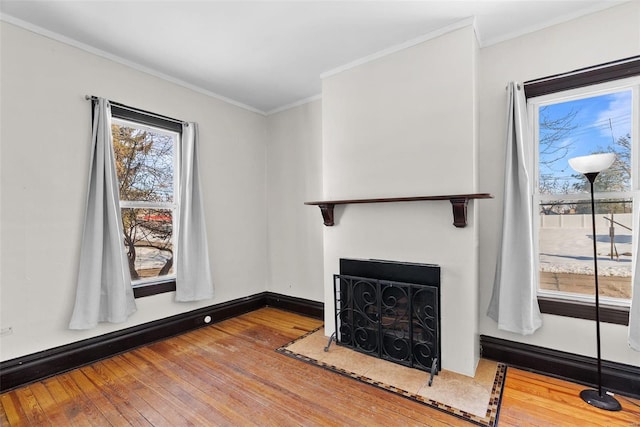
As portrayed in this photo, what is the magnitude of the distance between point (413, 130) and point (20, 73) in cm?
306

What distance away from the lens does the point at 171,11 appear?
86.2 inches

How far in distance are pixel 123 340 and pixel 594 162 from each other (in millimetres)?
3922

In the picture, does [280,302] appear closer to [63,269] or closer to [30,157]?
[63,269]

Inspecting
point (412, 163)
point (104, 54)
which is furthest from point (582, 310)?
point (104, 54)

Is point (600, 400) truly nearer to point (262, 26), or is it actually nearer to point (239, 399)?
point (239, 399)

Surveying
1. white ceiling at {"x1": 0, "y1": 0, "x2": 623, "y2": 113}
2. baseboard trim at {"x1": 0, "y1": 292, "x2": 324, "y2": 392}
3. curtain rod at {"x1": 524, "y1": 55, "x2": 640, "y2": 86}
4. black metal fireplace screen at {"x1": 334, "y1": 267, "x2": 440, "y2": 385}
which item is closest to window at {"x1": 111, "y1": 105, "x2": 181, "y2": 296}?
baseboard trim at {"x1": 0, "y1": 292, "x2": 324, "y2": 392}

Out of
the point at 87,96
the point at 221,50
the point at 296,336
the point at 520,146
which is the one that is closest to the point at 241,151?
the point at 221,50

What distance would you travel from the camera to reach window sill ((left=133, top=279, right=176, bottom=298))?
2.97 meters

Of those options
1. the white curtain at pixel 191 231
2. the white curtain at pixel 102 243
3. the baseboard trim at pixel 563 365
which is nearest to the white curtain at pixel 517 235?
the baseboard trim at pixel 563 365

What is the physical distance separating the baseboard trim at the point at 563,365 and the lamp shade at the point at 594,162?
137cm

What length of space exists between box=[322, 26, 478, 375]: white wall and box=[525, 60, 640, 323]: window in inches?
25.0

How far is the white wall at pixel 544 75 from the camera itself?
2.13 m

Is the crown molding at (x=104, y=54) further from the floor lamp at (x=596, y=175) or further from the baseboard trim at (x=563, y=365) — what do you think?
the baseboard trim at (x=563, y=365)

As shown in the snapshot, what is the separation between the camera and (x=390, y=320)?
8.58 ft
